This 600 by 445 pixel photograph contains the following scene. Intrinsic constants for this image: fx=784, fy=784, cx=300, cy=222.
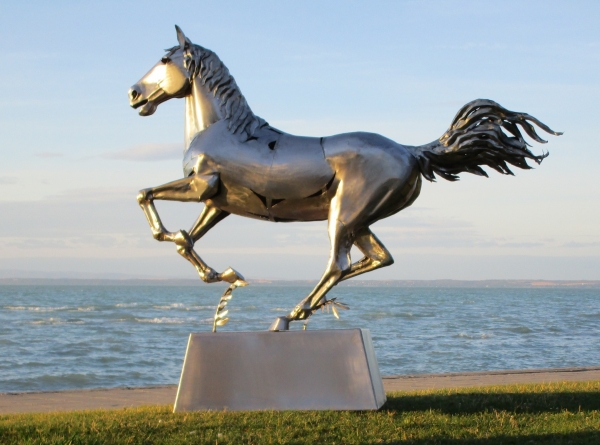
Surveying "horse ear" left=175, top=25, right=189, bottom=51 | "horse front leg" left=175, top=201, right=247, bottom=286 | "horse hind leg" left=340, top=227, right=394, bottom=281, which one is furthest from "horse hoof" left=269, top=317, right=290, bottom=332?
"horse ear" left=175, top=25, right=189, bottom=51

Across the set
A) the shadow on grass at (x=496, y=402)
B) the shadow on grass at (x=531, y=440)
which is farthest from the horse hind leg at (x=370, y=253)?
the shadow on grass at (x=531, y=440)

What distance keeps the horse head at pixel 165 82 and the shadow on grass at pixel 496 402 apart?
11.8 feet

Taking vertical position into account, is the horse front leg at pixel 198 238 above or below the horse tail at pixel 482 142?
below

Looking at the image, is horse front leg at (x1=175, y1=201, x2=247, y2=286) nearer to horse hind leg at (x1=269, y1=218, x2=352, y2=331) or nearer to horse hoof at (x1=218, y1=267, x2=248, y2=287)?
horse hoof at (x1=218, y1=267, x2=248, y2=287)

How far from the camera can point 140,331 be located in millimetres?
29625

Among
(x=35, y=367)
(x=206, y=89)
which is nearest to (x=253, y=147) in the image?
(x=206, y=89)

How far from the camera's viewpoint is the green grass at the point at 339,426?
19.5ft

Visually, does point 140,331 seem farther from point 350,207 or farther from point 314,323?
point 350,207

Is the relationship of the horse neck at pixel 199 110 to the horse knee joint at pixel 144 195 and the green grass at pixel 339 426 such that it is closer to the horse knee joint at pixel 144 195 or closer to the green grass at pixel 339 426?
the horse knee joint at pixel 144 195

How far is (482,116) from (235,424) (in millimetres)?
3375

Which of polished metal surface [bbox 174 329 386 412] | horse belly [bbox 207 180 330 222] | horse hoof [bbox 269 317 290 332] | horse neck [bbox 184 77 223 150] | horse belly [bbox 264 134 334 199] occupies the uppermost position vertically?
horse neck [bbox 184 77 223 150]

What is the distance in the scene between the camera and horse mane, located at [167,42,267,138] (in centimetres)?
720

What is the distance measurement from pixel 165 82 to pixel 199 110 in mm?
481

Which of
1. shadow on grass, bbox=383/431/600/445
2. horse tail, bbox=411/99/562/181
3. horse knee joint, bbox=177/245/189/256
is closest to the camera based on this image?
shadow on grass, bbox=383/431/600/445
